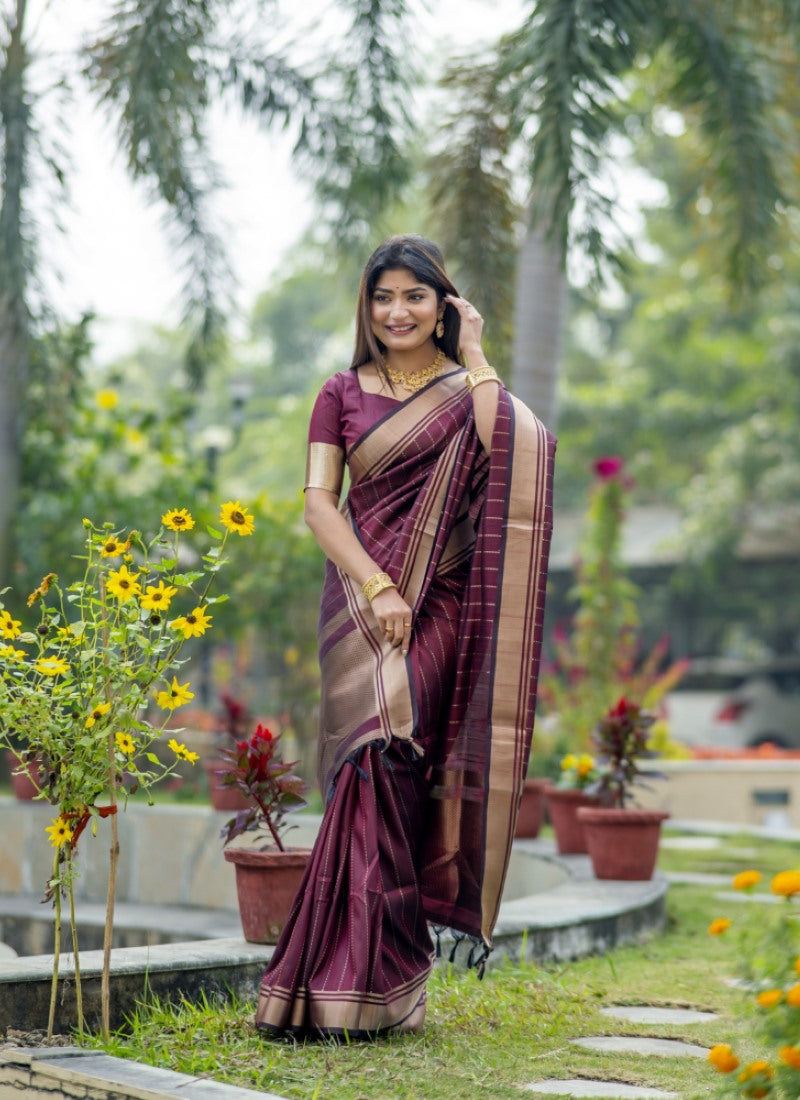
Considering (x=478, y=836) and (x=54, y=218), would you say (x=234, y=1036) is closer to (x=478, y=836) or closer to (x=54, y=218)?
(x=478, y=836)

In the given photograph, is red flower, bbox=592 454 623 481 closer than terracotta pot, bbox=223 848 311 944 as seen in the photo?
No

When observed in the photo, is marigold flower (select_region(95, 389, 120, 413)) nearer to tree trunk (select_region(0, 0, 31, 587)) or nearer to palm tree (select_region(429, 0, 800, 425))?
tree trunk (select_region(0, 0, 31, 587))

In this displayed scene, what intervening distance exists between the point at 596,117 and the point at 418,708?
4.06m

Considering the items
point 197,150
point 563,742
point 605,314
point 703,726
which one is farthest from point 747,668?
point 605,314

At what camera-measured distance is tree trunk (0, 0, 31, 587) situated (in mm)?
8164

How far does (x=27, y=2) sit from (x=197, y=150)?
1.40m

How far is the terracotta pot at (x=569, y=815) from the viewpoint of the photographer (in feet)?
21.2

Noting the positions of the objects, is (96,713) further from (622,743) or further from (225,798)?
(225,798)

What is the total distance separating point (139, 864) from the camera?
7680 millimetres

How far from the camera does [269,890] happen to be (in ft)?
13.3

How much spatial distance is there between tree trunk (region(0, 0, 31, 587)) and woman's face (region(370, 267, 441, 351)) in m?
4.95

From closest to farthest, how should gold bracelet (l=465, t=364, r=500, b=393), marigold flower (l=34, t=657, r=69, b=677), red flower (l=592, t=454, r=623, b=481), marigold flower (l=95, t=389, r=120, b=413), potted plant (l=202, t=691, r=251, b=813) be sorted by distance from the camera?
1. marigold flower (l=34, t=657, r=69, b=677)
2. gold bracelet (l=465, t=364, r=500, b=393)
3. potted plant (l=202, t=691, r=251, b=813)
4. red flower (l=592, t=454, r=623, b=481)
5. marigold flower (l=95, t=389, r=120, b=413)

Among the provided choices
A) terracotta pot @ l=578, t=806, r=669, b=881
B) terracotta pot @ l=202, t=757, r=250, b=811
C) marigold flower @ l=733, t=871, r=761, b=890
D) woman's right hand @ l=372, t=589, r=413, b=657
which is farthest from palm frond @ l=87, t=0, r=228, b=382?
marigold flower @ l=733, t=871, r=761, b=890

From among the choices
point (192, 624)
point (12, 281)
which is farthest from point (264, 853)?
point (12, 281)
